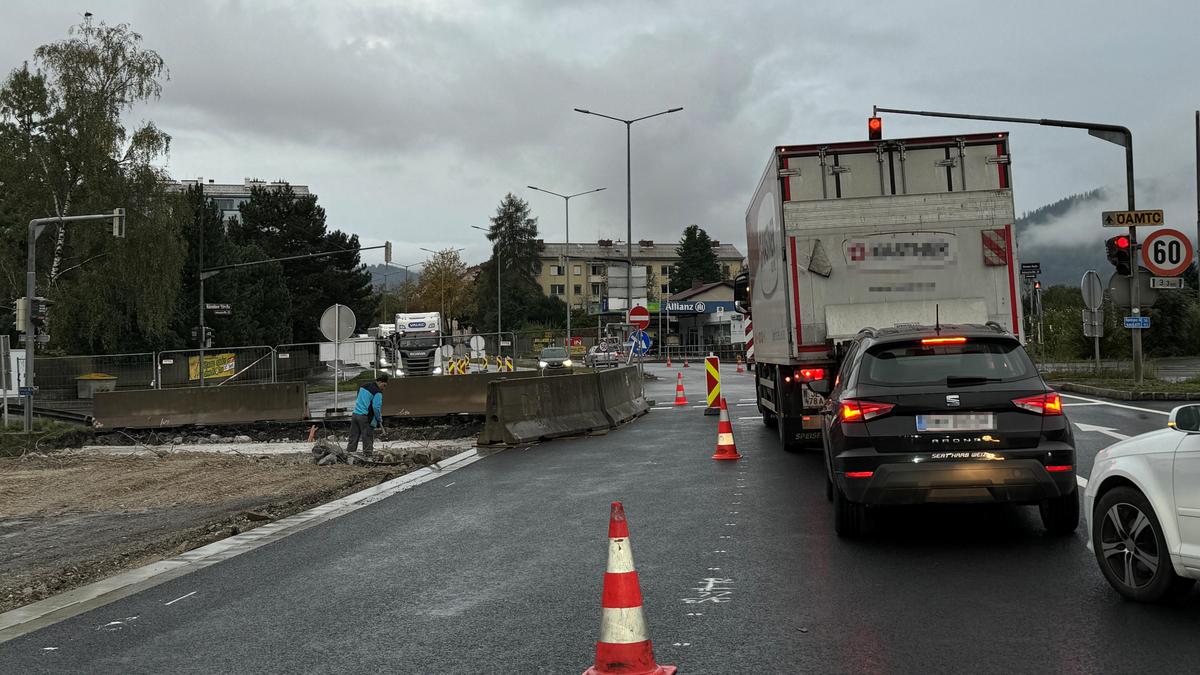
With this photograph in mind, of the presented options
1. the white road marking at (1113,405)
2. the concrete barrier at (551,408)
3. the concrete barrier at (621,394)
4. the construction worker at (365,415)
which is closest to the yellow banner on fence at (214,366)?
the concrete barrier at (621,394)

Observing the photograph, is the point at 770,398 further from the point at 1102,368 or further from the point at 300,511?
the point at 1102,368

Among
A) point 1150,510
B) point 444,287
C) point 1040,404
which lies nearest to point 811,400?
point 1040,404

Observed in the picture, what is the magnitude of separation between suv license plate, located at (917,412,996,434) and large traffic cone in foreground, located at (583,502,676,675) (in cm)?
325

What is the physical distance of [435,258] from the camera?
348ft

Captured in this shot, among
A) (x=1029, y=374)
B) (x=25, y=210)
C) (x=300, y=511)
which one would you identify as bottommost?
(x=300, y=511)

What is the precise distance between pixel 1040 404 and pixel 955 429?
23.9 inches

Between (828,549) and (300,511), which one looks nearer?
(828,549)

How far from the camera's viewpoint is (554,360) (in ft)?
140

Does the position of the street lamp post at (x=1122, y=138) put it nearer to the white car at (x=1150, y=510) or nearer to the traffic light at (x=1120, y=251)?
the traffic light at (x=1120, y=251)

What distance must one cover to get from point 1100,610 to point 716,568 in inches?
91.2

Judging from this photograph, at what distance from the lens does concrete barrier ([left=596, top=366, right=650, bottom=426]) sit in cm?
1961

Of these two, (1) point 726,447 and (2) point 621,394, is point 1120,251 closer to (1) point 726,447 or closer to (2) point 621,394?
(2) point 621,394

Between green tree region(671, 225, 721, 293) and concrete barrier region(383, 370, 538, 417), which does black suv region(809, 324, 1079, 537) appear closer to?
concrete barrier region(383, 370, 538, 417)

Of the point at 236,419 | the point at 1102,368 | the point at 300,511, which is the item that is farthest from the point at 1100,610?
the point at 1102,368
